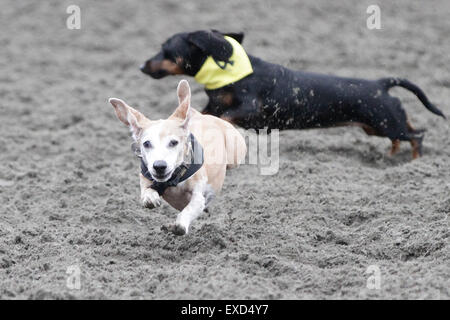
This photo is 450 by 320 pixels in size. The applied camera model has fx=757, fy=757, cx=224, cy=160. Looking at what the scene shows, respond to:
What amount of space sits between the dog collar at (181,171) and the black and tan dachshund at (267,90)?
145 cm

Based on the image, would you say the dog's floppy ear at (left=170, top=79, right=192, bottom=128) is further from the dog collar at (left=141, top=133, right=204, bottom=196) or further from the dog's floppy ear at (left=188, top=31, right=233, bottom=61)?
the dog's floppy ear at (left=188, top=31, right=233, bottom=61)

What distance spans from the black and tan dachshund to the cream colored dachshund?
1.07 m

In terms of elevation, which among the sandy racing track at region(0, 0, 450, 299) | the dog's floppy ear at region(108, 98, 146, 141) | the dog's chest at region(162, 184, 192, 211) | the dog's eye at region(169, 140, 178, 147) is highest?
the dog's floppy ear at region(108, 98, 146, 141)

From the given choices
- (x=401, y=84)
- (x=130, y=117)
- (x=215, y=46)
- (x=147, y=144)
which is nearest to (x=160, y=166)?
(x=147, y=144)

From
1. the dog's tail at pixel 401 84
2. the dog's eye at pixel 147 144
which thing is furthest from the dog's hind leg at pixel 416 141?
the dog's eye at pixel 147 144

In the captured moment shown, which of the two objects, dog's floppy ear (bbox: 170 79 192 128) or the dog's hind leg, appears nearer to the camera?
dog's floppy ear (bbox: 170 79 192 128)

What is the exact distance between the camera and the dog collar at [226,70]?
5.84 metres

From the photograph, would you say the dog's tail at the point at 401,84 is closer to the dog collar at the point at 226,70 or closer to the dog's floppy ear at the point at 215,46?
the dog collar at the point at 226,70

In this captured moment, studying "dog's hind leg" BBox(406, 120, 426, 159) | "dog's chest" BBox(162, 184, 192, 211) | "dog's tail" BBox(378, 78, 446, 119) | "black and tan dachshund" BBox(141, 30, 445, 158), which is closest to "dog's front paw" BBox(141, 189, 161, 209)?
"dog's chest" BBox(162, 184, 192, 211)

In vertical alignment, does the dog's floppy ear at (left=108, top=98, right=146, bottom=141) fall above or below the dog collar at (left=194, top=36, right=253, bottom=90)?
above

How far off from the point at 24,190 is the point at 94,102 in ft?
7.11

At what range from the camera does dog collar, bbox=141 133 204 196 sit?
429 cm

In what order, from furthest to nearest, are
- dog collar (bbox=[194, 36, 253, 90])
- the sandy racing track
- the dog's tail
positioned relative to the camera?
the dog's tail
dog collar (bbox=[194, 36, 253, 90])
the sandy racing track

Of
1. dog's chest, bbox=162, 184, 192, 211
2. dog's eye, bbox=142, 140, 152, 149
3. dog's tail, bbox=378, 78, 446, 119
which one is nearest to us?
dog's eye, bbox=142, 140, 152, 149
